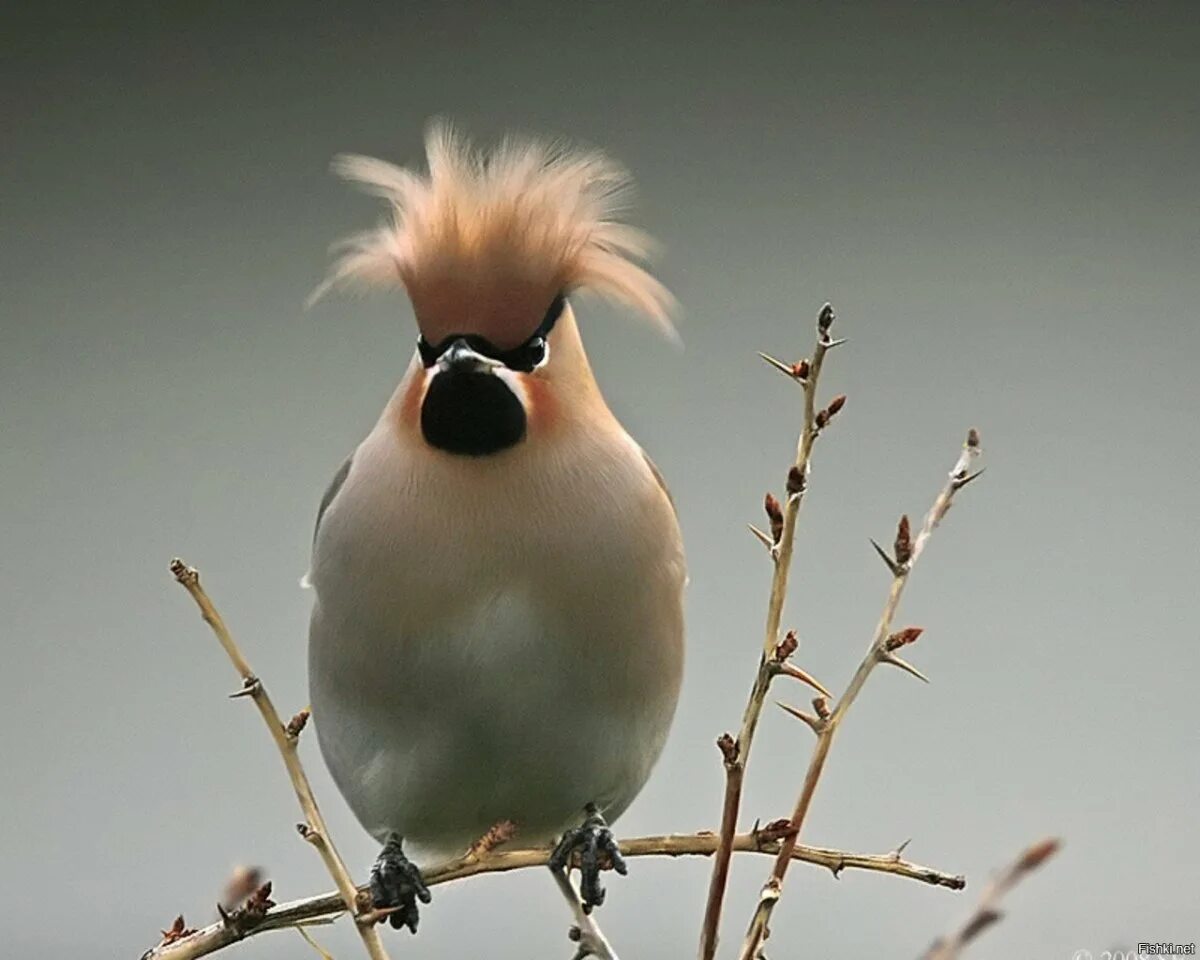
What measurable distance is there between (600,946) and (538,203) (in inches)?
15.7

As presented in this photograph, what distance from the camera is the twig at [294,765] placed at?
0.92 meters

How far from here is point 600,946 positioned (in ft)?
3.06

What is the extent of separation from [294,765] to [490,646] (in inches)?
6.3

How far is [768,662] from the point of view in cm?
85

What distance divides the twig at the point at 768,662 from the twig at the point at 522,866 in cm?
6

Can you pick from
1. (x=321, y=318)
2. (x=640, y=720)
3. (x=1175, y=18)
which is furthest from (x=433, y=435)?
(x=1175, y=18)

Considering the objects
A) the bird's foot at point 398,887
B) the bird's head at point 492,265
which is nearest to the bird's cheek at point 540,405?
the bird's head at point 492,265

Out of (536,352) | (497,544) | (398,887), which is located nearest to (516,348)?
(536,352)

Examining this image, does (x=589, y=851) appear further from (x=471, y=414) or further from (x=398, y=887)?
(x=471, y=414)

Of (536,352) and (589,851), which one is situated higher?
(536,352)

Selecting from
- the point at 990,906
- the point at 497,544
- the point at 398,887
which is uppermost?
the point at 497,544

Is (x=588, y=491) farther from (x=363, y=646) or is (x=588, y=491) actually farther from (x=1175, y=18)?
(x=1175, y=18)

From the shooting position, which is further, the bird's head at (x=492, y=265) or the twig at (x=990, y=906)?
the bird's head at (x=492, y=265)

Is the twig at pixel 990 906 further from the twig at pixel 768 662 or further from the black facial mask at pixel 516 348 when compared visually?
the black facial mask at pixel 516 348
